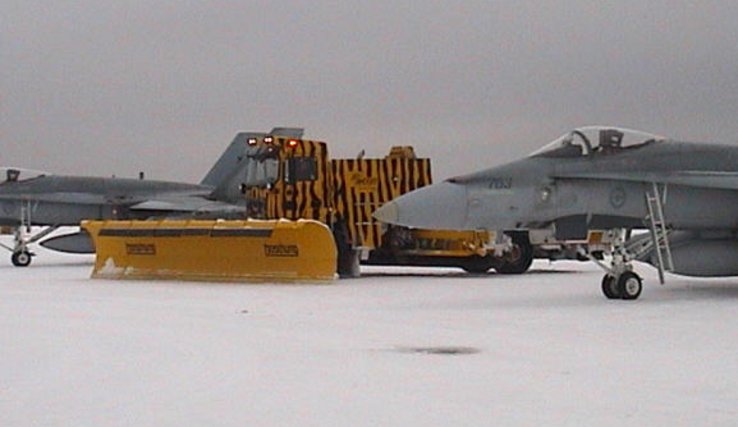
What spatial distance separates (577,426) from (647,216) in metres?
Answer: 7.46

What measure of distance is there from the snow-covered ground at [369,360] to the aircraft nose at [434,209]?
2.78 feet

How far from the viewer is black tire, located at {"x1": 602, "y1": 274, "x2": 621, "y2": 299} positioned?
1128 cm

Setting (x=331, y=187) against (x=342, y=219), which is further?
(x=331, y=187)

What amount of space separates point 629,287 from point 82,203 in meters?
15.7

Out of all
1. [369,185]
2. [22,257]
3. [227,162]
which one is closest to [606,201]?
[369,185]

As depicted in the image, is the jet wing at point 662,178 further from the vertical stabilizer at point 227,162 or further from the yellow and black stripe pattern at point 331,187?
the vertical stabilizer at point 227,162

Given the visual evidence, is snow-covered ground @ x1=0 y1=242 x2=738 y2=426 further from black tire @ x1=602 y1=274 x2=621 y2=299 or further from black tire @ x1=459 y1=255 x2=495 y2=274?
black tire @ x1=459 y1=255 x2=495 y2=274

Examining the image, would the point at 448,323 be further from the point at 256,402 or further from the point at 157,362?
the point at 256,402

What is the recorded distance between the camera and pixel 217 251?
1591cm

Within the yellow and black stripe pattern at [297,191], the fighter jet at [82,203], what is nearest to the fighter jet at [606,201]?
the yellow and black stripe pattern at [297,191]

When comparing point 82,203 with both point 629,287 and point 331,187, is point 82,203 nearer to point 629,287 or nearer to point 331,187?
point 331,187

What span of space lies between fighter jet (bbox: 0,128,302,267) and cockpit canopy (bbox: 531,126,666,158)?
11189 millimetres

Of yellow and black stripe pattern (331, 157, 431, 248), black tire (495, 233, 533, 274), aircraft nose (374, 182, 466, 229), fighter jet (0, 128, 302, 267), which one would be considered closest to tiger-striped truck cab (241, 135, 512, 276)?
yellow and black stripe pattern (331, 157, 431, 248)

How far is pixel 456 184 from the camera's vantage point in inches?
460
